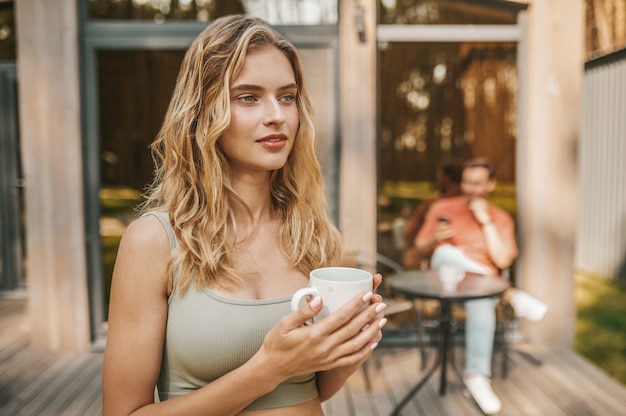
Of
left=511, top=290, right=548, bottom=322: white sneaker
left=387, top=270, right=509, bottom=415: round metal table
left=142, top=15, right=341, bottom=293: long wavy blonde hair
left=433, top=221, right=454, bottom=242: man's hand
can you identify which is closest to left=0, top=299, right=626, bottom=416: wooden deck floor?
left=387, top=270, right=509, bottom=415: round metal table

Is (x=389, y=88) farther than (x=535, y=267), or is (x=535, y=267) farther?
(x=389, y=88)

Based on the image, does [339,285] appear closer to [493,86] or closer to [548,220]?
[548,220]

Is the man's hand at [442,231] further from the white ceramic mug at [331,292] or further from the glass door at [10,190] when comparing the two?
the glass door at [10,190]

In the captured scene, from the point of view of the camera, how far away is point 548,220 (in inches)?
172

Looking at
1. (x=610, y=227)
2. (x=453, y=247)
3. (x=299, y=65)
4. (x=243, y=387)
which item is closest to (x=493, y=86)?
(x=610, y=227)

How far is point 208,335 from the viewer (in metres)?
1.06

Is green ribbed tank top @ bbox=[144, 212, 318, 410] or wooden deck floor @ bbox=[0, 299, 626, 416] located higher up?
green ribbed tank top @ bbox=[144, 212, 318, 410]

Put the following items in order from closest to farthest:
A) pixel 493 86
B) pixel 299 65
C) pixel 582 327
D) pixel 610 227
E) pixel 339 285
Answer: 1. pixel 339 285
2. pixel 299 65
3. pixel 582 327
4. pixel 493 86
5. pixel 610 227

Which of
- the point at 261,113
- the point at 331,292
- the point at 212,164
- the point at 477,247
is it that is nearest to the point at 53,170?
the point at 477,247

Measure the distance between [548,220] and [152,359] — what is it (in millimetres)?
3989

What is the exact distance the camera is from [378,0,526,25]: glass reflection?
440 cm

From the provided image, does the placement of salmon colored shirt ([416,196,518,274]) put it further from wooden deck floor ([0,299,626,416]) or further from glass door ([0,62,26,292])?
glass door ([0,62,26,292])

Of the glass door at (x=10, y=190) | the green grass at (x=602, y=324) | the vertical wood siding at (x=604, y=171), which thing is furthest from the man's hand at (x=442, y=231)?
the glass door at (x=10, y=190)

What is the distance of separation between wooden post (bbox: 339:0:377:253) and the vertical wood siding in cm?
448
